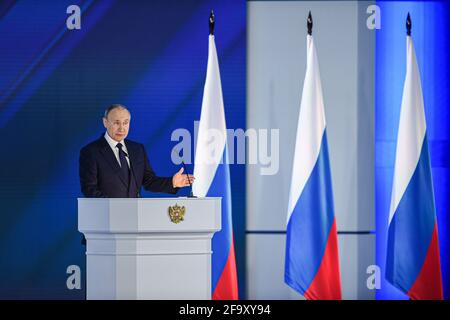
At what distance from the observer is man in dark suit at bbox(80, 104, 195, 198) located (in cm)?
517

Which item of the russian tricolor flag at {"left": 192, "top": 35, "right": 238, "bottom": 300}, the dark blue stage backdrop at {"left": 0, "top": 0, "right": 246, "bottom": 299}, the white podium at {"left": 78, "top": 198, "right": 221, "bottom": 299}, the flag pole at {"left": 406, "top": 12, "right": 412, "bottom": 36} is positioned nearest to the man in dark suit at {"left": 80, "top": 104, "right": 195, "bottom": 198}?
the white podium at {"left": 78, "top": 198, "right": 221, "bottom": 299}

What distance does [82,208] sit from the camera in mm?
4578

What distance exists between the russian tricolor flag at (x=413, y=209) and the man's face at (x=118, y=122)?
2.40 m

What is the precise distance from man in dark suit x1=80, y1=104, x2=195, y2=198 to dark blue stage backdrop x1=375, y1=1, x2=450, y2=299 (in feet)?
7.57

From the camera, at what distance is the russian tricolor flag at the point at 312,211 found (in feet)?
20.6

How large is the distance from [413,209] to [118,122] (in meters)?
2.57

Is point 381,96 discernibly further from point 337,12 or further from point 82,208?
point 82,208

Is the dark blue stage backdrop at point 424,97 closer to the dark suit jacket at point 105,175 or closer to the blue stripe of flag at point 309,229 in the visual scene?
the blue stripe of flag at point 309,229

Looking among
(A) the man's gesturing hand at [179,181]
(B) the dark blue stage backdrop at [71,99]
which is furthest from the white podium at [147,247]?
(B) the dark blue stage backdrop at [71,99]

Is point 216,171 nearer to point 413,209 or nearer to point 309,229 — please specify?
point 309,229

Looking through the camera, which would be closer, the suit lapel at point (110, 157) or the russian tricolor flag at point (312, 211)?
the suit lapel at point (110, 157)

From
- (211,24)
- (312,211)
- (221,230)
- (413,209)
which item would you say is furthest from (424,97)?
(221,230)
